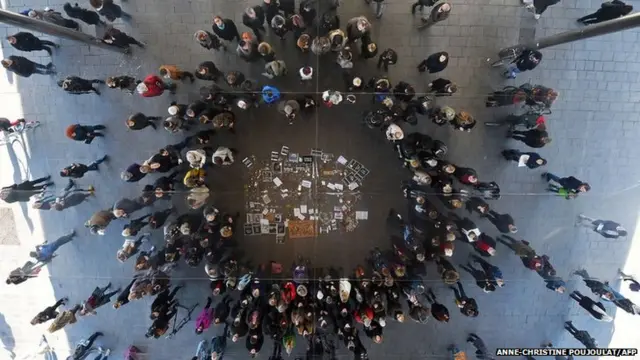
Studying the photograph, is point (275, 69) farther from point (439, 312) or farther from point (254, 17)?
point (439, 312)

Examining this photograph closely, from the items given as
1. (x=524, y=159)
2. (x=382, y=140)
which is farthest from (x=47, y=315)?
(x=524, y=159)

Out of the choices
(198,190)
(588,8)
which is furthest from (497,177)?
(198,190)

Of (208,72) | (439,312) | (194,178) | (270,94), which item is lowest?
(439,312)

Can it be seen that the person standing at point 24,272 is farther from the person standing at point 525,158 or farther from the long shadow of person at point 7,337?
the person standing at point 525,158

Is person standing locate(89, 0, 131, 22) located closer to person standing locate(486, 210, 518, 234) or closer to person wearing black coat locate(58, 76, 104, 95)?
person wearing black coat locate(58, 76, 104, 95)

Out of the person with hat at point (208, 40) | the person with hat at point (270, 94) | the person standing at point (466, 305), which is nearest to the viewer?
the person with hat at point (208, 40)

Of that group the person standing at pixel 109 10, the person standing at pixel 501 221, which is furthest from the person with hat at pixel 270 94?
the person standing at pixel 501 221

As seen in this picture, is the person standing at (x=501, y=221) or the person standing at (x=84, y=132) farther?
the person standing at (x=501, y=221)
